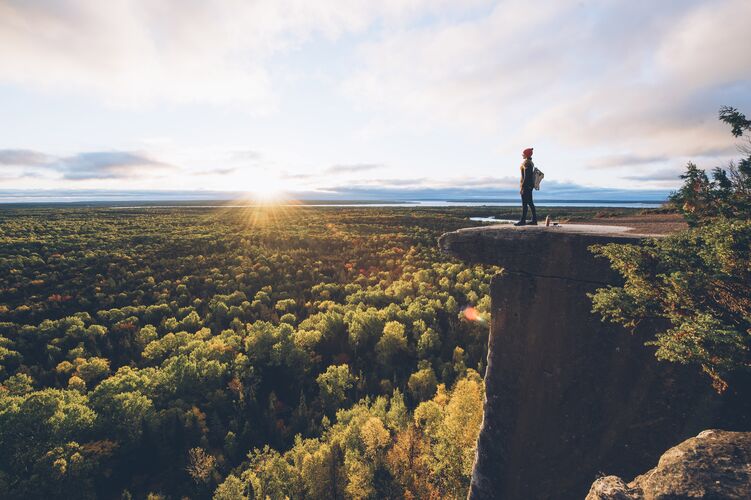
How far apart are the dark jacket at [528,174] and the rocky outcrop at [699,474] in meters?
6.21

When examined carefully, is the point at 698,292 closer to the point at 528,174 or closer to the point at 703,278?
the point at 703,278

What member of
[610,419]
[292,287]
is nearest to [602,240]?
[610,419]

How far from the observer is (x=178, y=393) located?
80.3ft

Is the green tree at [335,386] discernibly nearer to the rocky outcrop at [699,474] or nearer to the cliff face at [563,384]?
the cliff face at [563,384]

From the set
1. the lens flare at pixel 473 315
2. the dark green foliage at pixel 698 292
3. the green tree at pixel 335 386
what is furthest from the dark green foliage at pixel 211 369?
the dark green foliage at pixel 698 292

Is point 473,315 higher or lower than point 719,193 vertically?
lower

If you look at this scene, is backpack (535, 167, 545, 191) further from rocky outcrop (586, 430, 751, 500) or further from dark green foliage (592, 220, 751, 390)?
rocky outcrop (586, 430, 751, 500)

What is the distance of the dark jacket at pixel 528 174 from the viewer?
9.37 metres

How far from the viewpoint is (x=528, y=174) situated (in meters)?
9.37

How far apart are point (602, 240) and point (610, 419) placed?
4363 mm

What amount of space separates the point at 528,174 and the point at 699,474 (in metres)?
6.88

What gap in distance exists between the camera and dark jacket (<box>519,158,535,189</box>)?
30.7ft

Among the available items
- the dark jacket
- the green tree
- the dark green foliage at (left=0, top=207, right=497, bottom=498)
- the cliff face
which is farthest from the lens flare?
the dark jacket

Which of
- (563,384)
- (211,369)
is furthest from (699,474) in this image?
(211,369)
